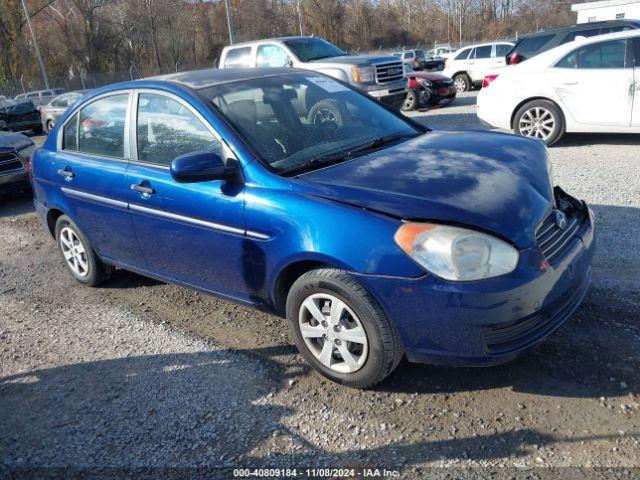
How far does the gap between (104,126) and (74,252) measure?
4.23 ft

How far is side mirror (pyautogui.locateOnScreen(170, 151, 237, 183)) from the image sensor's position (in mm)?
3291

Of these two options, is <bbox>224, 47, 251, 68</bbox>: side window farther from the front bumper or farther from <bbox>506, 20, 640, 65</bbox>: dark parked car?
the front bumper

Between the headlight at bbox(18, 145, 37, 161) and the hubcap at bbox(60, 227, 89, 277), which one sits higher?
the headlight at bbox(18, 145, 37, 161)

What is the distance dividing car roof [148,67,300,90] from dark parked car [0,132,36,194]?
5.56 m

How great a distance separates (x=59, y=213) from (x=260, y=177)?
2641 millimetres

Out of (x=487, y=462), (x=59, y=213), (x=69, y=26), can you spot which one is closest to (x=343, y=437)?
(x=487, y=462)

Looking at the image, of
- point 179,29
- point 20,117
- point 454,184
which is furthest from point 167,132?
point 179,29

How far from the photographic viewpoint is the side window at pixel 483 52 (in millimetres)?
18359

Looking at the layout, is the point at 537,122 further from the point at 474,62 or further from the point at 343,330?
the point at 474,62

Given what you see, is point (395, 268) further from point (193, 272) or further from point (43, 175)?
point (43, 175)

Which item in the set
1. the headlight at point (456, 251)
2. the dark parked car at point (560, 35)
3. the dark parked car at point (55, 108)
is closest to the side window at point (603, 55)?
the dark parked car at point (560, 35)

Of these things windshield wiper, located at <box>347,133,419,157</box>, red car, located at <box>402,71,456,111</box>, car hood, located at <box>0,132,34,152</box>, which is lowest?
red car, located at <box>402,71,456,111</box>

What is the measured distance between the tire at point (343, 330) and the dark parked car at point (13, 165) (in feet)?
23.3

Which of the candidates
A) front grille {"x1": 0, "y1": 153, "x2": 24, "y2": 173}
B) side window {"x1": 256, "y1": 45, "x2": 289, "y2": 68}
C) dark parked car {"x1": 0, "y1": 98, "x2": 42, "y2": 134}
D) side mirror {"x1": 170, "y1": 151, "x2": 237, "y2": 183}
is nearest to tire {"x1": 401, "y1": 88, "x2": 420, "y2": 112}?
side window {"x1": 256, "y1": 45, "x2": 289, "y2": 68}
